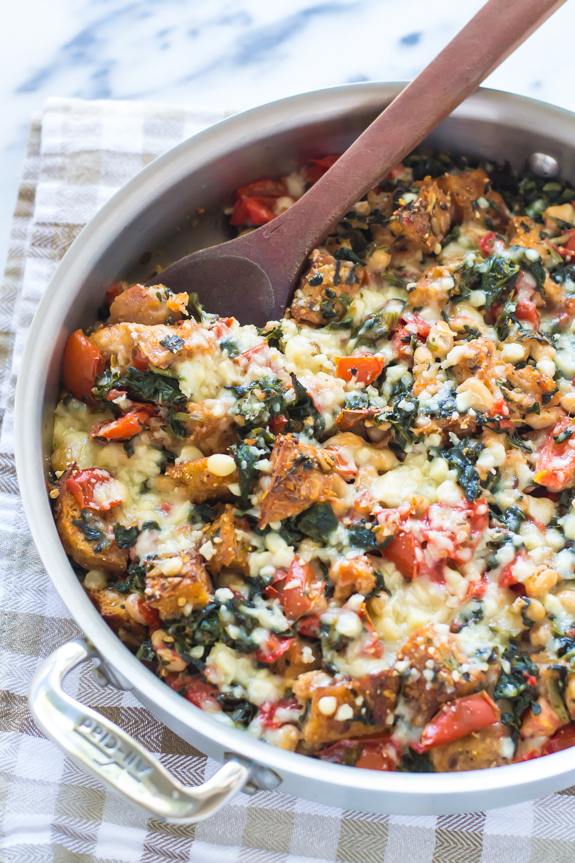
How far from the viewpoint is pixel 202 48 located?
444 centimetres

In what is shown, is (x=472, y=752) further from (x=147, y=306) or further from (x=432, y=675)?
(x=147, y=306)

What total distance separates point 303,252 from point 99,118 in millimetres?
1637

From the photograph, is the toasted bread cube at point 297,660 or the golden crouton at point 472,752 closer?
the golden crouton at point 472,752

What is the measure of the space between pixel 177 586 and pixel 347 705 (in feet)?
2.36

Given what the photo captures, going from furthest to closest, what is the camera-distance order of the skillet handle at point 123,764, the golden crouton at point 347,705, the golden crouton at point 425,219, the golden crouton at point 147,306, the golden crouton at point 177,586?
the golden crouton at point 425,219, the golden crouton at point 147,306, the golden crouton at point 177,586, the golden crouton at point 347,705, the skillet handle at point 123,764

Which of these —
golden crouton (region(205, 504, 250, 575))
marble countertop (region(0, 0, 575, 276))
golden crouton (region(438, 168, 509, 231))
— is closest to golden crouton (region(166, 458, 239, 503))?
golden crouton (region(205, 504, 250, 575))

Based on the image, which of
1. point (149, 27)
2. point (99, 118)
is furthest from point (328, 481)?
point (149, 27)

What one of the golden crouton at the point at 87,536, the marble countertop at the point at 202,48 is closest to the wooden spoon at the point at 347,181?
the golden crouton at the point at 87,536

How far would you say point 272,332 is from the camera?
3.07 meters

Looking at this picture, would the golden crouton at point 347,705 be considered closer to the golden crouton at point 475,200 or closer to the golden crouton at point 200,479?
the golden crouton at point 200,479

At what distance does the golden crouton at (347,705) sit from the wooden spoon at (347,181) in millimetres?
1570

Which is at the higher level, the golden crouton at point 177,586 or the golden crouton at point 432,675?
the golden crouton at point 177,586

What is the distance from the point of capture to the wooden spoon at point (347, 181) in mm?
3059

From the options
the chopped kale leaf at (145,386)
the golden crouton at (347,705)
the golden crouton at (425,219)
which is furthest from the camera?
the golden crouton at (425,219)
